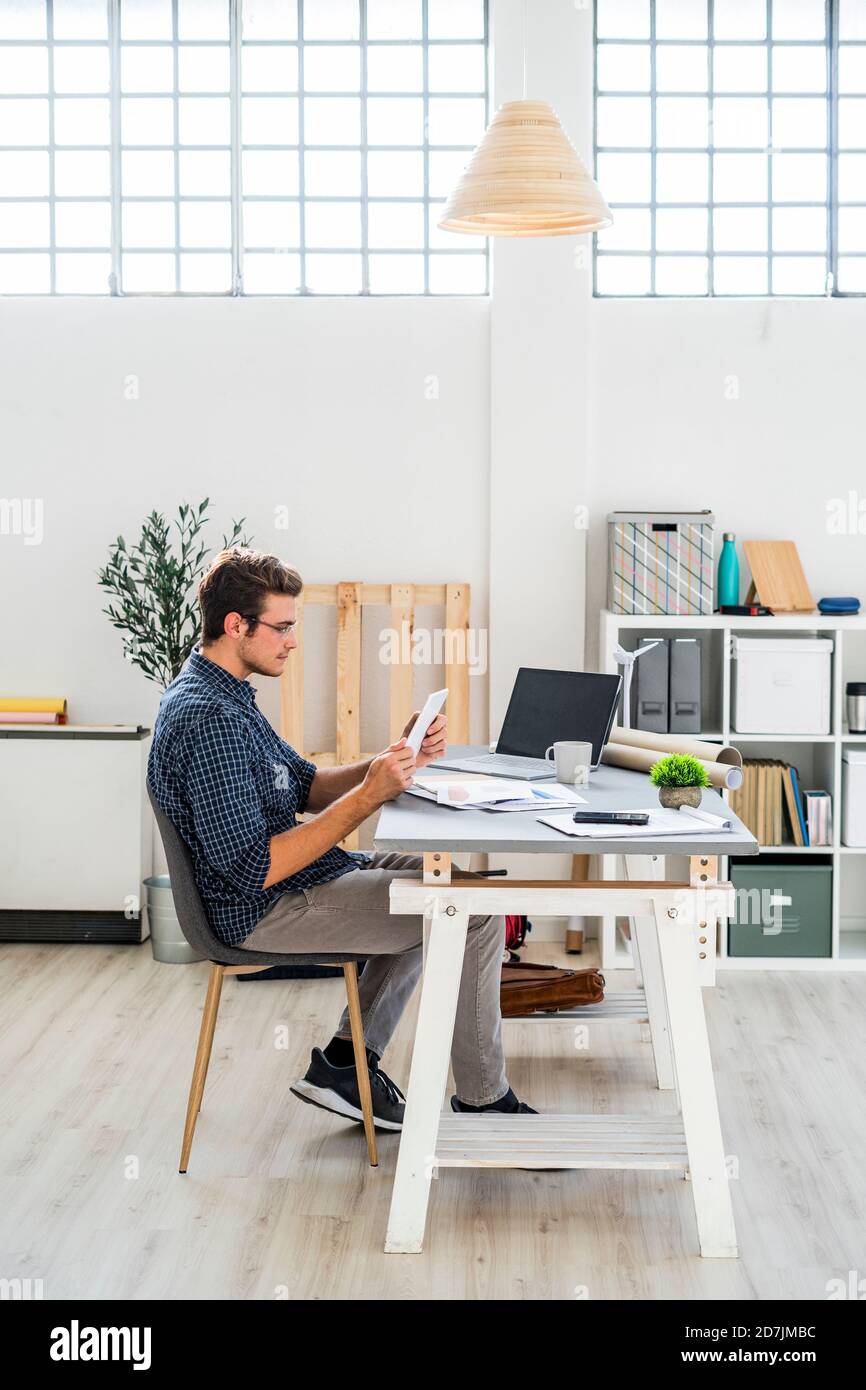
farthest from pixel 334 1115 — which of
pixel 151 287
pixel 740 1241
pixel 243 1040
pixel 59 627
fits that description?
pixel 151 287

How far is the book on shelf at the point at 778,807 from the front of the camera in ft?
15.8

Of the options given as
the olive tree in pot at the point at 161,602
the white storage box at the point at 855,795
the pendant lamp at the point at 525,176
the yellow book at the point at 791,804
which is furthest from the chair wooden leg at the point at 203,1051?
the white storage box at the point at 855,795

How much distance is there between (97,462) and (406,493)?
1181 millimetres

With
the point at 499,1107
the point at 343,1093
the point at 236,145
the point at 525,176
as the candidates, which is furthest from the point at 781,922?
the point at 236,145

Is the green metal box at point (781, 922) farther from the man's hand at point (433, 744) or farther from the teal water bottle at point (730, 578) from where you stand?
the man's hand at point (433, 744)

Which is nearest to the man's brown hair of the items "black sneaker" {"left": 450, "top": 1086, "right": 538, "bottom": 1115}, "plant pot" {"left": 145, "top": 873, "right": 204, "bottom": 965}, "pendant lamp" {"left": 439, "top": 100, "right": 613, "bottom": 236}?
"pendant lamp" {"left": 439, "top": 100, "right": 613, "bottom": 236}

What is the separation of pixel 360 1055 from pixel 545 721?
3.30 ft

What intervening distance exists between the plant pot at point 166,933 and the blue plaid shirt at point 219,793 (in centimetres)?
189

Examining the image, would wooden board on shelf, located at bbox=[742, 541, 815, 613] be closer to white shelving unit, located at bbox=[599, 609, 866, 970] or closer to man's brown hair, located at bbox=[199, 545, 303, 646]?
white shelving unit, located at bbox=[599, 609, 866, 970]

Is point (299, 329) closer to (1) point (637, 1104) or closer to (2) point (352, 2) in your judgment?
(2) point (352, 2)

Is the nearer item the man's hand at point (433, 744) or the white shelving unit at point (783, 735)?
the man's hand at point (433, 744)

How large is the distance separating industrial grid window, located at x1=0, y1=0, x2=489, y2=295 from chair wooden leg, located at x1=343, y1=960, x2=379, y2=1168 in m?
3.10

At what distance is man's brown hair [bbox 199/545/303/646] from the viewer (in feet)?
10.2

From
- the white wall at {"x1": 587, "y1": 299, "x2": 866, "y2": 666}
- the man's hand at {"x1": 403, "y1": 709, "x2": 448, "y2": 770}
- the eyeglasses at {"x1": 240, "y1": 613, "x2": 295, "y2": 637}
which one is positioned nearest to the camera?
the eyeglasses at {"x1": 240, "y1": 613, "x2": 295, "y2": 637}
